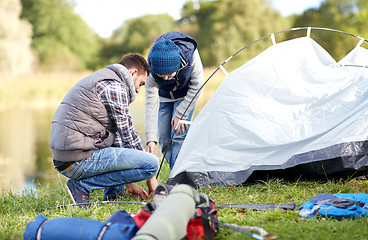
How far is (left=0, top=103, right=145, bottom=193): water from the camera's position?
669 centimetres

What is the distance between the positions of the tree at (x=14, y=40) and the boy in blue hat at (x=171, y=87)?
14.1 m

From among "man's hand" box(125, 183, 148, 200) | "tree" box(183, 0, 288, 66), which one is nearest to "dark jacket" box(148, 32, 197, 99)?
"man's hand" box(125, 183, 148, 200)

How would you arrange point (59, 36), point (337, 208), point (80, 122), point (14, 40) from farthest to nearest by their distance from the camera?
1. point (59, 36)
2. point (14, 40)
3. point (80, 122)
4. point (337, 208)

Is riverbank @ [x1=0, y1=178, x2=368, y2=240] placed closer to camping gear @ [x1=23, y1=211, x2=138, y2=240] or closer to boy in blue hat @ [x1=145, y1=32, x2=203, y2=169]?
camping gear @ [x1=23, y1=211, x2=138, y2=240]

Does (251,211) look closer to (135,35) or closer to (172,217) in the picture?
(172,217)

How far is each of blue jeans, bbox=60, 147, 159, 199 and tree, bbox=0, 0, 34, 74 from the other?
48.1 ft

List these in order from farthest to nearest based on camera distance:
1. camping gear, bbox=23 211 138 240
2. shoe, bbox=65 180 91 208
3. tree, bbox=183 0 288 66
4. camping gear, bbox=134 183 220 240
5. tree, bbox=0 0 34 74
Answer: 1. tree, bbox=183 0 288 66
2. tree, bbox=0 0 34 74
3. shoe, bbox=65 180 91 208
4. camping gear, bbox=134 183 220 240
5. camping gear, bbox=23 211 138 240

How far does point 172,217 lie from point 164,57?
1508mm

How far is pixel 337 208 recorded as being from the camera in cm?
228

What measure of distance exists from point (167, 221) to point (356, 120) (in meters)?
1.90

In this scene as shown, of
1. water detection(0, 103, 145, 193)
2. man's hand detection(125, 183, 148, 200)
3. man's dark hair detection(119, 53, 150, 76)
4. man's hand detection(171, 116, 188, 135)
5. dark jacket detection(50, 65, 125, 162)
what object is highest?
man's dark hair detection(119, 53, 150, 76)

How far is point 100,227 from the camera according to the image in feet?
6.09

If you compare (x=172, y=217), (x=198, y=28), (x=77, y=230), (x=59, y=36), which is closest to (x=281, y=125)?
(x=172, y=217)

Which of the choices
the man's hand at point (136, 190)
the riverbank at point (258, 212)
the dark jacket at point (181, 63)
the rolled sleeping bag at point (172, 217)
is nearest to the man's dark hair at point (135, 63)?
the dark jacket at point (181, 63)
